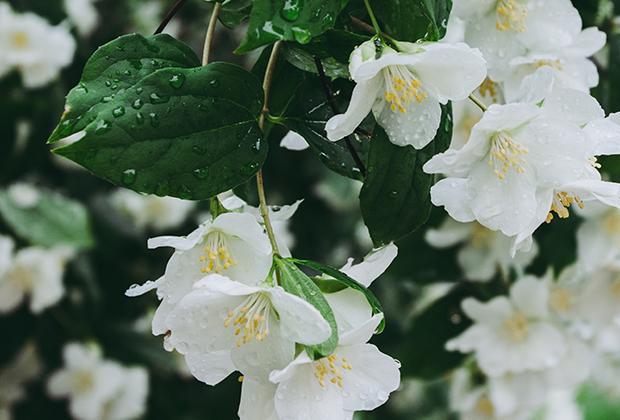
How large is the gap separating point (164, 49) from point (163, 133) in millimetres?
111

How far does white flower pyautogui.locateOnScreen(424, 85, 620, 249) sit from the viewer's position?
0.71 meters

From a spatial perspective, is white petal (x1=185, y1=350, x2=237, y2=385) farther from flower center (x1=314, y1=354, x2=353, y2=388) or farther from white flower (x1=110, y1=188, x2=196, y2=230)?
white flower (x1=110, y1=188, x2=196, y2=230)

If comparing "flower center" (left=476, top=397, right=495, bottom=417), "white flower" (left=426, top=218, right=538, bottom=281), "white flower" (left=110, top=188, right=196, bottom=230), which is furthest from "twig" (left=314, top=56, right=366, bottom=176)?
"white flower" (left=110, top=188, right=196, bottom=230)

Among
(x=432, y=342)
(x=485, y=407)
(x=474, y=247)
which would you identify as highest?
(x=474, y=247)

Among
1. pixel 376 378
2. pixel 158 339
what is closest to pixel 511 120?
pixel 376 378

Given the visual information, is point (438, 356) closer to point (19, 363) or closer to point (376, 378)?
point (376, 378)

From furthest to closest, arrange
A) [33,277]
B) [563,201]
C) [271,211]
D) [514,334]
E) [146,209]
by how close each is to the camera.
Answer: [146,209] < [33,277] < [514,334] < [271,211] < [563,201]

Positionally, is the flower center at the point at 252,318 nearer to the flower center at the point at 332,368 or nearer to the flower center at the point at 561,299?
the flower center at the point at 332,368

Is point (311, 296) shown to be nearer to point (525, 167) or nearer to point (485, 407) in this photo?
point (525, 167)

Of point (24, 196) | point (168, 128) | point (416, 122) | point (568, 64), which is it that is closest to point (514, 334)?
point (568, 64)

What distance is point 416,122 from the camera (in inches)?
28.7

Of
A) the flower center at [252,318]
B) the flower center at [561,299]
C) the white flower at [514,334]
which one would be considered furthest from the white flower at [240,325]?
the flower center at [561,299]

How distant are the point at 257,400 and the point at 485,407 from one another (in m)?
0.93

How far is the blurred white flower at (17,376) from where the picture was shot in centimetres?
206
